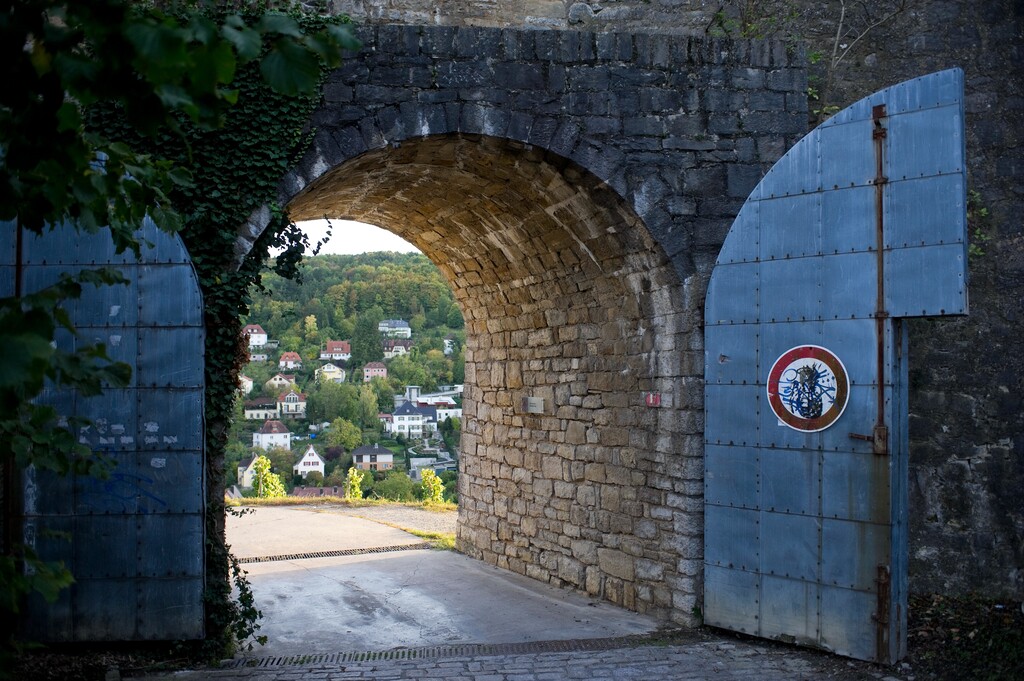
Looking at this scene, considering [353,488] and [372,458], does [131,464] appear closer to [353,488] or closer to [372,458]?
[353,488]

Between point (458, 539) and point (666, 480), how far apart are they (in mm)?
3562

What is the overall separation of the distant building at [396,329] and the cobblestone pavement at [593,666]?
25228mm

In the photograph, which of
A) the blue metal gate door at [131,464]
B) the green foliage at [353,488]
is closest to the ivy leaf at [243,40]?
the blue metal gate door at [131,464]

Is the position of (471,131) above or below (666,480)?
above

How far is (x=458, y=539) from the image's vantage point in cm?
934

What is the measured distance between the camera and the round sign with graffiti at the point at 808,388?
536cm

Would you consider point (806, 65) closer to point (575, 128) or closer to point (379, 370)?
point (575, 128)

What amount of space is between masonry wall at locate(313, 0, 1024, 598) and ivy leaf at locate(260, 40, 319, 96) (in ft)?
14.4

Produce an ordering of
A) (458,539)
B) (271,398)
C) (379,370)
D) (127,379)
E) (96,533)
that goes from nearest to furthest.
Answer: (127,379)
(96,533)
(458,539)
(271,398)
(379,370)

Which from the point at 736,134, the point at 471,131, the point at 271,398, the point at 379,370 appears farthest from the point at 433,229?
the point at 379,370

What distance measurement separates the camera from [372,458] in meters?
24.8

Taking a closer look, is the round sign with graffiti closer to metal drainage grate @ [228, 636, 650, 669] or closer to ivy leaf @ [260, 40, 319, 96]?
metal drainage grate @ [228, 636, 650, 669]

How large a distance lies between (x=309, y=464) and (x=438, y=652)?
1874cm

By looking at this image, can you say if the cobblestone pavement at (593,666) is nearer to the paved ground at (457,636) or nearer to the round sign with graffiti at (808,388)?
the paved ground at (457,636)
